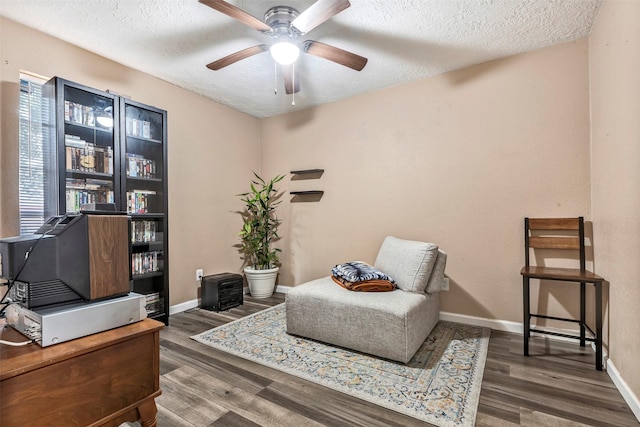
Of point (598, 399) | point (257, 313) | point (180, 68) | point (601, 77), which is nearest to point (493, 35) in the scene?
point (601, 77)

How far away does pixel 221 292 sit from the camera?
11.0 feet

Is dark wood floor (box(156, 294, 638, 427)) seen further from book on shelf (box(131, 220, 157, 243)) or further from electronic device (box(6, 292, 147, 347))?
book on shelf (box(131, 220, 157, 243))

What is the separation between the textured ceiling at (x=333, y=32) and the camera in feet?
6.72

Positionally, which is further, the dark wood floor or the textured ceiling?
the textured ceiling

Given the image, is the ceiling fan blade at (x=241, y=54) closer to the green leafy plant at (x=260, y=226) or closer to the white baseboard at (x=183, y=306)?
the green leafy plant at (x=260, y=226)

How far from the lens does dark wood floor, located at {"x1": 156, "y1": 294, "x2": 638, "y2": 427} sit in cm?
154

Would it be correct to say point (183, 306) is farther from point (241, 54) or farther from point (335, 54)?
point (335, 54)

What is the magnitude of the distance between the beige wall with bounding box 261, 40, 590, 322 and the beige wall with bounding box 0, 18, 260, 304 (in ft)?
3.32

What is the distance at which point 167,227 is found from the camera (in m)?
2.97

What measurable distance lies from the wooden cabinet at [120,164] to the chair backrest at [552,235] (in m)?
3.08

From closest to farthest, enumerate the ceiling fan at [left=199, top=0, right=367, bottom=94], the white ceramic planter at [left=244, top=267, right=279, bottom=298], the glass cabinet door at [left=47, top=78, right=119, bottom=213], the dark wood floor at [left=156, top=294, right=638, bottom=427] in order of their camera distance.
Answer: the dark wood floor at [left=156, top=294, right=638, bottom=427] < the ceiling fan at [left=199, top=0, right=367, bottom=94] < the glass cabinet door at [left=47, top=78, right=119, bottom=213] < the white ceramic planter at [left=244, top=267, right=279, bottom=298]

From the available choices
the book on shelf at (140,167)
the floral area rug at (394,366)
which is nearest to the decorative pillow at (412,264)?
the floral area rug at (394,366)

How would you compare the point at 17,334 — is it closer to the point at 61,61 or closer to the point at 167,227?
the point at 167,227

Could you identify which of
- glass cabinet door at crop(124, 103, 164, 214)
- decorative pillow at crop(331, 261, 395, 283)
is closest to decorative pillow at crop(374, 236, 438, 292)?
decorative pillow at crop(331, 261, 395, 283)
